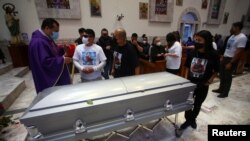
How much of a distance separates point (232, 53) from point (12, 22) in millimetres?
5821

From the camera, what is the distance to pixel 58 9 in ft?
14.9

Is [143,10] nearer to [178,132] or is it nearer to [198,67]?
[198,67]

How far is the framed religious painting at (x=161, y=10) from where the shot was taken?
5.96 m

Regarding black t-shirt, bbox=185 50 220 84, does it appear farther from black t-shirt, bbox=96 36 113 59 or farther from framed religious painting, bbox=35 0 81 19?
framed religious painting, bbox=35 0 81 19

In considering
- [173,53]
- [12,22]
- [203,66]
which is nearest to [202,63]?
[203,66]

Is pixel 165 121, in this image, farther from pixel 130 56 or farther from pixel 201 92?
pixel 130 56

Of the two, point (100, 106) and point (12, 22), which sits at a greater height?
point (12, 22)

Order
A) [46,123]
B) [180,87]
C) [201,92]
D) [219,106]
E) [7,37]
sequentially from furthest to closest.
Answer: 1. [7,37]
2. [219,106]
3. [201,92]
4. [180,87]
5. [46,123]

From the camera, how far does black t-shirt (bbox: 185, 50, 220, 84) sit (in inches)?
Answer: 61.7

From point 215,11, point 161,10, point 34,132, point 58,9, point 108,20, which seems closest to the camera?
point 34,132

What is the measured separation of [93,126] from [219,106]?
8.63 ft

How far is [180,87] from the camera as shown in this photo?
1.32 m

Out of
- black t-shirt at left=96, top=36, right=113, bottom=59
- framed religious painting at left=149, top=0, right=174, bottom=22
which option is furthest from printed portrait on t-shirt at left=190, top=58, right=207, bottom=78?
framed religious painting at left=149, top=0, right=174, bottom=22

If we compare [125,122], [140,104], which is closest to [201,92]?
[140,104]
